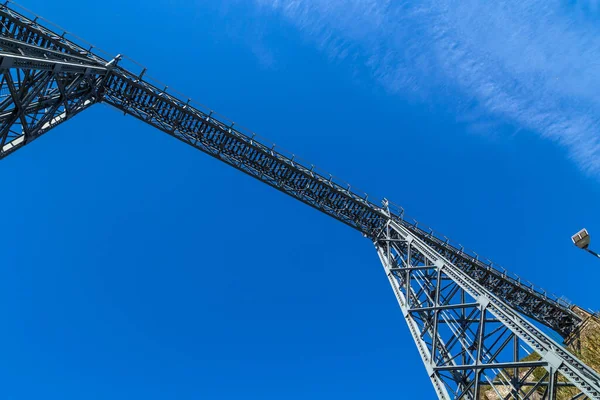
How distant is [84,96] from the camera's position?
17.5 m

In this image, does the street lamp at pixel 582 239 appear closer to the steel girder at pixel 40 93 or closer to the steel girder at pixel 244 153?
the steel girder at pixel 244 153

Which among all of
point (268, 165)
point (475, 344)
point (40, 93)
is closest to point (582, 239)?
point (475, 344)

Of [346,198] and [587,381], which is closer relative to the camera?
[587,381]

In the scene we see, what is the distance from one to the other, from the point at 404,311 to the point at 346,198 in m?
8.00

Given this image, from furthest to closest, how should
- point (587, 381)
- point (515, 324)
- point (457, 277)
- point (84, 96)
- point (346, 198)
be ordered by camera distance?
point (346, 198), point (84, 96), point (457, 277), point (515, 324), point (587, 381)

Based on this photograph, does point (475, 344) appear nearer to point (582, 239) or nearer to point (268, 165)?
point (582, 239)

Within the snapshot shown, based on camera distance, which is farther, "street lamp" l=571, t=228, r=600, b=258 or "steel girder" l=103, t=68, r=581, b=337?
"steel girder" l=103, t=68, r=581, b=337

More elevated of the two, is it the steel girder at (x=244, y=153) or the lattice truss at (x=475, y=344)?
the steel girder at (x=244, y=153)

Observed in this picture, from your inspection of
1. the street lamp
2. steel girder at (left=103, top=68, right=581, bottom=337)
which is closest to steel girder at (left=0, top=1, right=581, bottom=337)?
steel girder at (left=103, top=68, right=581, bottom=337)

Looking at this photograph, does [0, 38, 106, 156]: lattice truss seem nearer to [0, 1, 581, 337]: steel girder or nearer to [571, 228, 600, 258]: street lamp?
[0, 1, 581, 337]: steel girder

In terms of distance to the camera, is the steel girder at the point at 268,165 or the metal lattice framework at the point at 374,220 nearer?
the metal lattice framework at the point at 374,220

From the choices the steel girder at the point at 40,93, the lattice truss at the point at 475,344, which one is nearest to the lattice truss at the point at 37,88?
the steel girder at the point at 40,93

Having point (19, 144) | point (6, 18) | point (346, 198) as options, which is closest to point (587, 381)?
point (346, 198)

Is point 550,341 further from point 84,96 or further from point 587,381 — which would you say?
point 84,96
